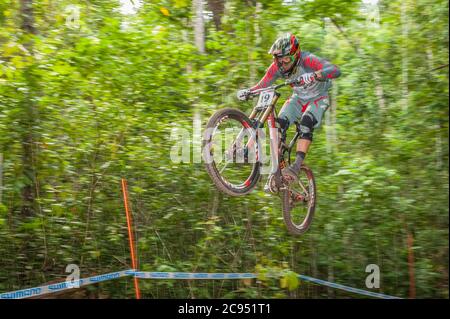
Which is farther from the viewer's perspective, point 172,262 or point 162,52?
point 162,52

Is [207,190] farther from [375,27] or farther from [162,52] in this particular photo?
[375,27]

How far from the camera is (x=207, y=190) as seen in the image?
701 cm

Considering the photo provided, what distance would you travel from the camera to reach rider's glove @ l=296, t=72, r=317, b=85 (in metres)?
6.47

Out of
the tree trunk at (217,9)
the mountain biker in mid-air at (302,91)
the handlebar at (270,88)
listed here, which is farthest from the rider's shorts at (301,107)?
the tree trunk at (217,9)

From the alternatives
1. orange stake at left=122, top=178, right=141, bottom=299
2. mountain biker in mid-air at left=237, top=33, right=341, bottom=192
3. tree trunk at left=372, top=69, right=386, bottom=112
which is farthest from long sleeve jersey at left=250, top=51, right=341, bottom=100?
orange stake at left=122, top=178, right=141, bottom=299

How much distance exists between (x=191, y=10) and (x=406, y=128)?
3.28 meters

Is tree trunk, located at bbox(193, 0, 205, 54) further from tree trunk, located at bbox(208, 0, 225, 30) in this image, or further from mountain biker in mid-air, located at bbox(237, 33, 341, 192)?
mountain biker in mid-air, located at bbox(237, 33, 341, 192)

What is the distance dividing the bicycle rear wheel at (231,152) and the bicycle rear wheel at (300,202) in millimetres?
468

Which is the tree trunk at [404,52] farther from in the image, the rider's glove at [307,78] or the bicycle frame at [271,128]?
the bicycle frame at [271,128]

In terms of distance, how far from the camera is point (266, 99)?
653cm

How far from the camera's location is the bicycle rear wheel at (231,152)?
20.0 ft

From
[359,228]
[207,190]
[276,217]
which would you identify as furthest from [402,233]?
[207,190]

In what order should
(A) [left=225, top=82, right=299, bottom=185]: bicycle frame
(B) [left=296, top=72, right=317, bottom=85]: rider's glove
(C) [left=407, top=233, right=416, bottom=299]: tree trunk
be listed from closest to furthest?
1. (A) [left=225, top=82, right=299, bottom=185]: bicycle frame
2. (B) [left=296, top=72, right=317, bottom=85]: rider's glove
3. (C) [left=407, top=233, right=416, bottom=299]: tree trunk

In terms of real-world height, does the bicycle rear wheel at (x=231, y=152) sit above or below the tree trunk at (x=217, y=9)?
below
